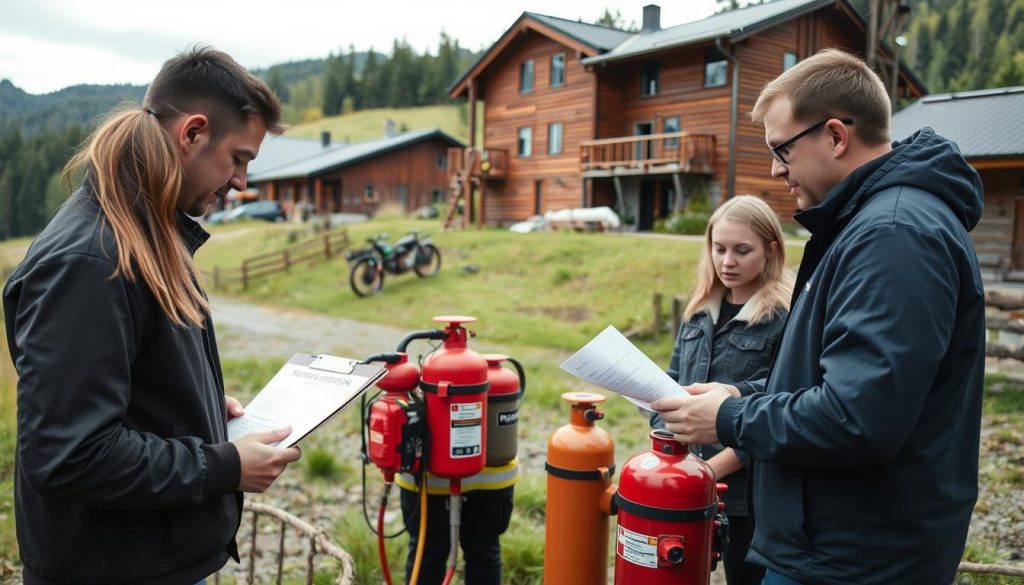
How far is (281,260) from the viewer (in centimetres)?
2016

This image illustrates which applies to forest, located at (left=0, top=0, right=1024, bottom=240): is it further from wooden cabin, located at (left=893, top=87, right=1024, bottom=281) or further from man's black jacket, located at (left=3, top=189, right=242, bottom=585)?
wooden cabin, located at (left=893, top=87, right=1024, bottom=281)

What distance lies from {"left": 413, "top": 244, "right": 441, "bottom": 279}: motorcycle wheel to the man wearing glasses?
14.7 meters

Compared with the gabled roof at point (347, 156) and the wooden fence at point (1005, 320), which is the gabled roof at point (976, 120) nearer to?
the wooden fence at point (1005, 320)

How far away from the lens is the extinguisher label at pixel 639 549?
7.31 ft

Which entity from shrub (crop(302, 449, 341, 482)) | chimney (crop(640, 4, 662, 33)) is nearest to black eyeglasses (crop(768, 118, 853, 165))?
shrub (crop(302, 449, 341, 482))

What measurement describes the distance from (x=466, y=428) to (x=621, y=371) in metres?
0.92

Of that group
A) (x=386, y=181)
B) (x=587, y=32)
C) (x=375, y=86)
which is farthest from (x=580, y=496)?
(x=375, y=86)

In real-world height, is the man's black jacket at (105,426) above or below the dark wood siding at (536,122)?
below

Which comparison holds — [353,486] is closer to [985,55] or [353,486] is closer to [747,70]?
[747,70]

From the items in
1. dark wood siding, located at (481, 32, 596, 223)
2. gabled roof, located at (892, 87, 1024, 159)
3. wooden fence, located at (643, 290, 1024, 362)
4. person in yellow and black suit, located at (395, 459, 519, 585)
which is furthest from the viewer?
dark wood siding, located at (481, 32, 596, 223)

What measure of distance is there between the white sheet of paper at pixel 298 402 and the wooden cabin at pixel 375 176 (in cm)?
3547

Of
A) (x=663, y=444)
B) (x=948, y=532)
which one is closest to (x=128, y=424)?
(x=663, y=444)

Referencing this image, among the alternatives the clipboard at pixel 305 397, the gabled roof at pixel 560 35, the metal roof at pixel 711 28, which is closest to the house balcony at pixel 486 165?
the gabled roof at pixel 560 35

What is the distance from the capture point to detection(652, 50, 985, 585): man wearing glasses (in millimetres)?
1521
